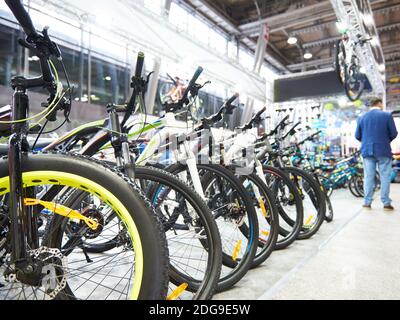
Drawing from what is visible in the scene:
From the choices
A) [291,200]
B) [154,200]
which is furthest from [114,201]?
[291,200]

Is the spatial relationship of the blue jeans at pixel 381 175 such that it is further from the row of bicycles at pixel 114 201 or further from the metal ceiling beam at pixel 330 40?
the metal ceiling beam at pixel 330 40

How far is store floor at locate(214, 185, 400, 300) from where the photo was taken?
1.46 metres

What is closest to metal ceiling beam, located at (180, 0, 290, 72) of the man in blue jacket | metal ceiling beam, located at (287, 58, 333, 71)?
metal ceiling beam, located at (287, 58, 333, 71)

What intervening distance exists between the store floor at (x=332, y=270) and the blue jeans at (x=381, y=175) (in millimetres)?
1479

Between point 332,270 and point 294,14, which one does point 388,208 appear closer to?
point 332,270

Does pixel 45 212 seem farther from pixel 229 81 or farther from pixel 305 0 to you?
pixel 305 0

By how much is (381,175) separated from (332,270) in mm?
3012

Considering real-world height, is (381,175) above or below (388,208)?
above

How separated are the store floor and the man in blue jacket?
1.50 m

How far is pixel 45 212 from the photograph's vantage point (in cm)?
122

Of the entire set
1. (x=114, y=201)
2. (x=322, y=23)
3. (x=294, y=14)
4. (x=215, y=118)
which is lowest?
(x=114, y=201)

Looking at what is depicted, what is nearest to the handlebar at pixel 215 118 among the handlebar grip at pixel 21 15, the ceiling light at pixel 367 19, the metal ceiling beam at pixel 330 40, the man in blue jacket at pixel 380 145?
the handlebar grip at pixel 21 15

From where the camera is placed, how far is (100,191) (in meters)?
0.86

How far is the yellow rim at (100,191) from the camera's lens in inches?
32.9
